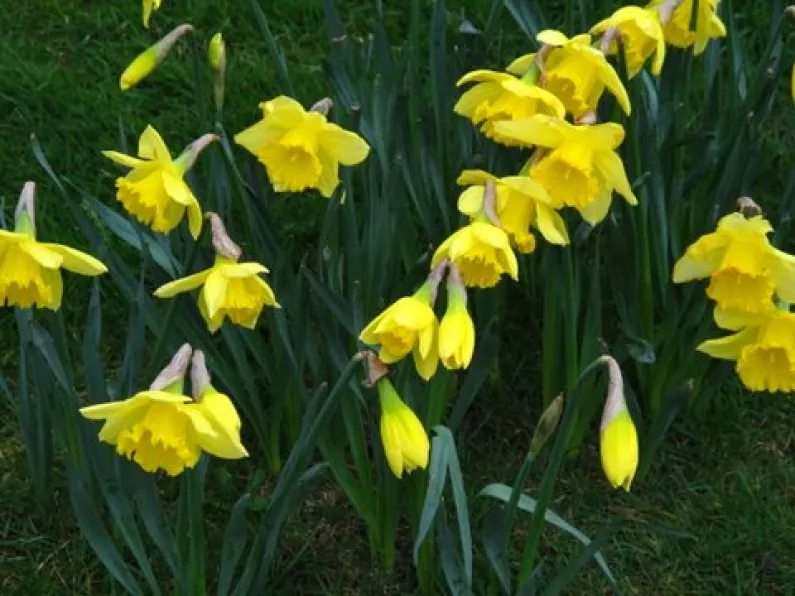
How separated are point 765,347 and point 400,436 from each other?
0.61 meters

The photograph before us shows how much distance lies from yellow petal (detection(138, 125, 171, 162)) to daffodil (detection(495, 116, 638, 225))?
530mm

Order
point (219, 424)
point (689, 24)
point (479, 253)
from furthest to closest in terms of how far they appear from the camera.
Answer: point (689, 24) → point (479, 253) → point (219, 424)

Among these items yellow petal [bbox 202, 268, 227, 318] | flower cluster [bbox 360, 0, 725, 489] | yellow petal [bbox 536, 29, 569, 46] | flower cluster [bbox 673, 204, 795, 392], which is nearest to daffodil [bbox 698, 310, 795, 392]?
flower cluster [bbox 673, 204, 795, 392]

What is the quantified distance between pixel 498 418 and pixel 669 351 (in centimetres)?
39

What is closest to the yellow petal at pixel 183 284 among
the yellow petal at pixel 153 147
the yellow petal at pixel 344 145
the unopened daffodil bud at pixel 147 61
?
the yellow petal at pixel 153 147

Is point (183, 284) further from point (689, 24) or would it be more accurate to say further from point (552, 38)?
point (689, 24)

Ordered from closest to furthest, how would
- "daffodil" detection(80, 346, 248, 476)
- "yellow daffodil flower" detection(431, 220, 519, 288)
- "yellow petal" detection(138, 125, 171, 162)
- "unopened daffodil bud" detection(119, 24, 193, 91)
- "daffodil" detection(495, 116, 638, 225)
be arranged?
"daffodil" detection(80, 346, 248, 476), "yellow daffodil flower" detection(431, 220, 519, 288), "daffodil" detection(495, 116, 638, 225), "yellow petal" detection(138, 125, 171, 162), "unopened daffodil bud" detection(119, 24, 193, 91)

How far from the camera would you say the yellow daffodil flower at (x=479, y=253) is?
5.67 feet

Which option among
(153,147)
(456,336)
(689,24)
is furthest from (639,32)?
(153,147)

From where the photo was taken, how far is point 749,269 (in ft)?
6.05

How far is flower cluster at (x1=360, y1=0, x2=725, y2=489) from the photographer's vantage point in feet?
5.40

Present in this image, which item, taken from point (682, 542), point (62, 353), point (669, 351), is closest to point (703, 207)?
point (669, 351)

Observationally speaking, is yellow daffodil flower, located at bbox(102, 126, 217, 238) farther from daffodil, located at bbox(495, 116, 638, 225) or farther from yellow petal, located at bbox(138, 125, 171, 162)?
daffodil, located at bbox(495, 116, 638, 225)

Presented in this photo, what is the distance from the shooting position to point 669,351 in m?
2.34
